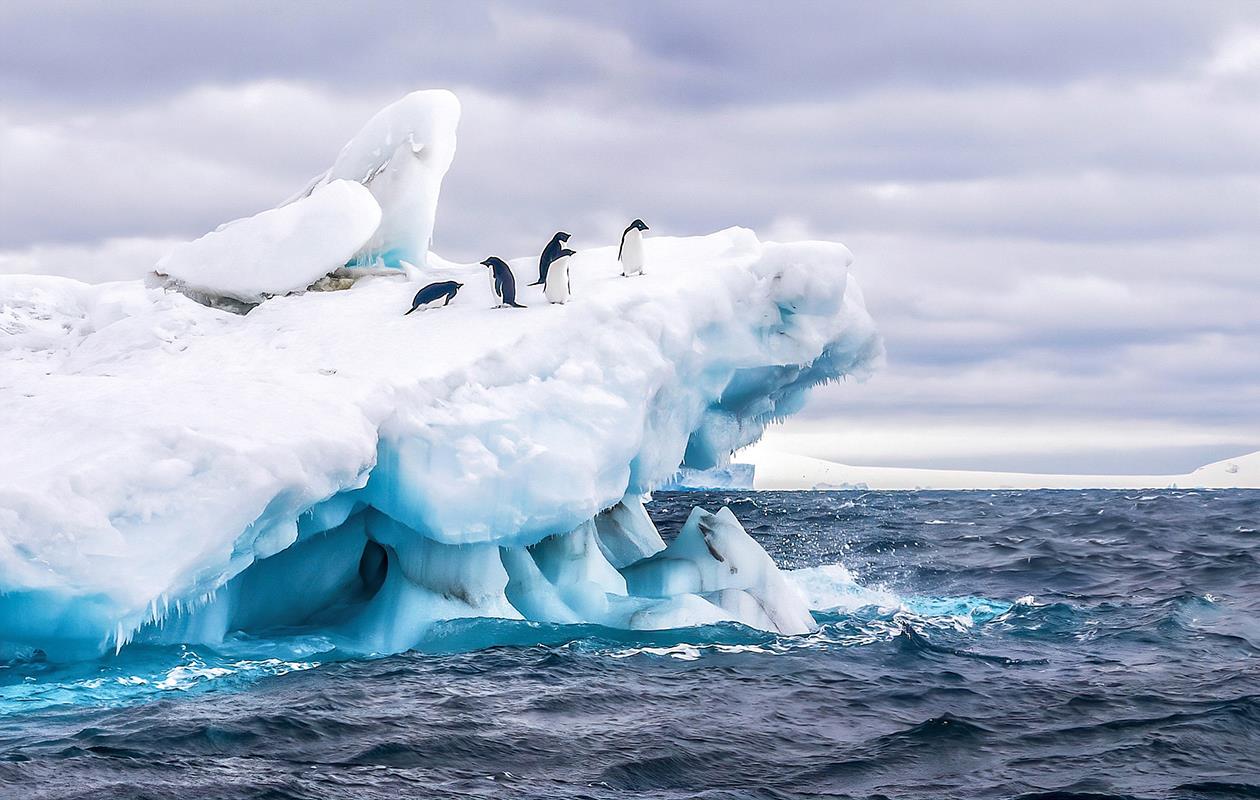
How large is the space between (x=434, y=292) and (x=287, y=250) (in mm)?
1840

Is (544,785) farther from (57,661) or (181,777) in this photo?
(57,661)

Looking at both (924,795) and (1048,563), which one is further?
(1048,563)

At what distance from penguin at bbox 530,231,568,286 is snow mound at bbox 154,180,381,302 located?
2.02 metres

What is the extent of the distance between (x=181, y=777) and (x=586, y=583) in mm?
5421

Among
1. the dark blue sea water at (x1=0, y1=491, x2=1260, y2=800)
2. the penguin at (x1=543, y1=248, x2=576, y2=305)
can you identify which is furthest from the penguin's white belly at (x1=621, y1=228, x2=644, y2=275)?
the dark blue sea water at (x1=0, y1=491, x2=1260, y2=800)

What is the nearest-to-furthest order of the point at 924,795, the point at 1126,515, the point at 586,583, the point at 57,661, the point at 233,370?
the point at 924,795, the point at 57,661, the point at 233,370, the point at 586,583, the point at 1126,515

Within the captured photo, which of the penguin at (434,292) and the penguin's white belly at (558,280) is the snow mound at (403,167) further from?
the penguin's white belly at (558,280)

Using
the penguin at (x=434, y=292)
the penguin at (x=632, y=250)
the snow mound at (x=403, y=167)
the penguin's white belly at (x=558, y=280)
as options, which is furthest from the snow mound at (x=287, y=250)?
the penguin at (x=632, y=250)

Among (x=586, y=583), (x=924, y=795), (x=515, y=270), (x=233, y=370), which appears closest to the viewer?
(x=924, y=795)

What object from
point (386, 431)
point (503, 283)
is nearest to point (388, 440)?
point (386, 431)

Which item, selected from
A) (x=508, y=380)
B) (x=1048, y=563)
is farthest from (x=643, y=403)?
(x=1048, y=563)

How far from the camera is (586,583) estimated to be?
11430 mm

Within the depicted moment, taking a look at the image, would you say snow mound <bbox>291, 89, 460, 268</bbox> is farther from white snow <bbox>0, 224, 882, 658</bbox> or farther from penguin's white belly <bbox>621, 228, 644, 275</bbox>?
penguin's white belly <bbox>621, 228, 644, 275</bbox>

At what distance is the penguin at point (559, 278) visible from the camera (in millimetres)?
11719
